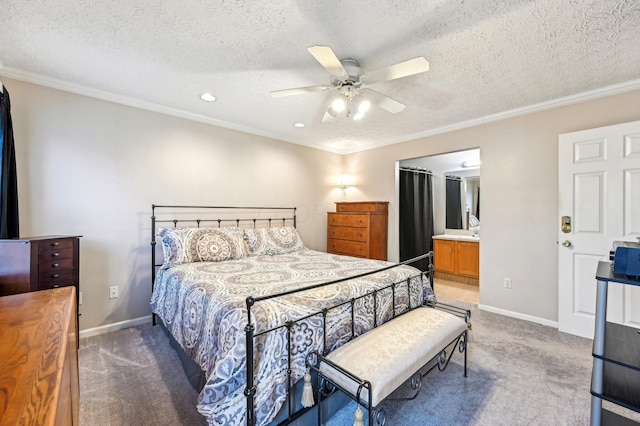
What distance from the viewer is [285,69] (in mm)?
2229

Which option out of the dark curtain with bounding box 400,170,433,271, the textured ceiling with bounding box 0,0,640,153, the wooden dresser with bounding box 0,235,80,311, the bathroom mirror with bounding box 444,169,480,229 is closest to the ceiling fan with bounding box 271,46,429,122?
the textured ceiling with bounding box 0,0,640,153

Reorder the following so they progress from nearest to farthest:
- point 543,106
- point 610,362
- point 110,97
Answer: point 610,362
point 110,97
point 543,106

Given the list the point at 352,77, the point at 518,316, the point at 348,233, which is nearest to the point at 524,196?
the point at 518,316

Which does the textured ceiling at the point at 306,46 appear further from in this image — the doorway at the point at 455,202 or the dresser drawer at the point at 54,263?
the doorway at the point at 455,202

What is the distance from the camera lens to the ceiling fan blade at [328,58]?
5.14 feet

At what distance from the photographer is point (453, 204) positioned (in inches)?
213

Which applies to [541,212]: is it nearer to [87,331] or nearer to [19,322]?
[19,322]

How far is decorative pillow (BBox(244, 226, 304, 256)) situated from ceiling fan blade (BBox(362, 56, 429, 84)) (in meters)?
2.15

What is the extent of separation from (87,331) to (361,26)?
141 inches

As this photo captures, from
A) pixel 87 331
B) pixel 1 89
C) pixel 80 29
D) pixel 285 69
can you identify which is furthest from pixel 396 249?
pixel 1 89

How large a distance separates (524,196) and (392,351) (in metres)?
2.71

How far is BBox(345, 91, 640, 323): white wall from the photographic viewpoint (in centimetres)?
281

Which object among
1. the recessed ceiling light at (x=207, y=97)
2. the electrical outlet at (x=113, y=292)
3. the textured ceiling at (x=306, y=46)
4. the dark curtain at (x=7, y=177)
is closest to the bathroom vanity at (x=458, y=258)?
the textured ceiling at (x=306, y=46)

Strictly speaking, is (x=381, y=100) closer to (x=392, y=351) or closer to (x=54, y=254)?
(x=392, y=351)
